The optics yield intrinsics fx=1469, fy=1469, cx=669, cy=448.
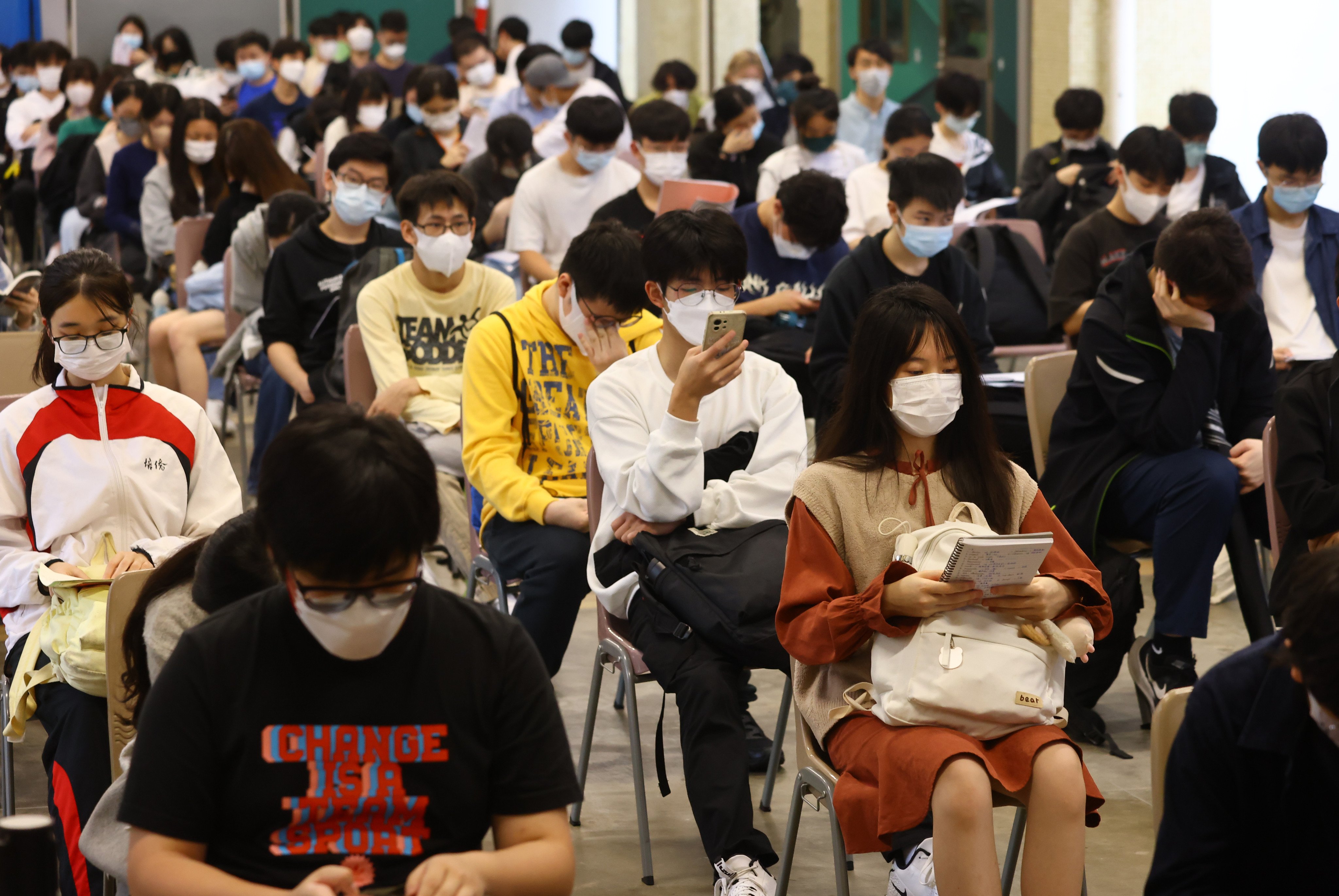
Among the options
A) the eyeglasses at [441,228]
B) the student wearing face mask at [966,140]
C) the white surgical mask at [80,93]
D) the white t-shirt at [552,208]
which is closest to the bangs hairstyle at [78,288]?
the eyeglasses at [441,228]

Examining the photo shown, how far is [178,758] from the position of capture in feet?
4.75

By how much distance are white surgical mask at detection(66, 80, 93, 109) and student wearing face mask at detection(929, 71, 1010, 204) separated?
6.10m

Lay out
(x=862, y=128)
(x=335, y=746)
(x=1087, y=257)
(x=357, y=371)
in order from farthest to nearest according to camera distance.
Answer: (x=862, y=128) < (x=1087, y=257) < (x=357, y=371) < (x=335, y=746)

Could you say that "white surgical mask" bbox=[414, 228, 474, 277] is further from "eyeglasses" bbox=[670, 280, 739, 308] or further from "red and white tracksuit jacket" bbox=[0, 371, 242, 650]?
"red and white tracksuit jacket" bbox=[0, 371, 242, 650]

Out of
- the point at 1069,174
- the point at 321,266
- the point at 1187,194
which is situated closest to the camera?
the point at 321,266

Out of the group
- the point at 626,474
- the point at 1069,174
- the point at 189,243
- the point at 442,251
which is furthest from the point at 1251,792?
the point at 189,243

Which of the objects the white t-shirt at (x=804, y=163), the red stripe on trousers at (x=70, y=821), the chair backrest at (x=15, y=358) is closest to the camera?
the red stripe on trousers at (x=70, y=821)

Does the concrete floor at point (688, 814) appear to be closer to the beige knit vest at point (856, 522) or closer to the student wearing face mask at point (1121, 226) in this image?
the beige knit vest at point (856, 522)

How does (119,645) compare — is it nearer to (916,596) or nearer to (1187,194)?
(916,596)

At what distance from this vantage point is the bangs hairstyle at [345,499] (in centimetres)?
138

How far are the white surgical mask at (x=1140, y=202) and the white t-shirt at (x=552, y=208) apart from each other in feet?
6.45

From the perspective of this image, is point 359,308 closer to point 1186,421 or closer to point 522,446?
point 522,446

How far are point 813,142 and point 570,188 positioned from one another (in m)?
1.60

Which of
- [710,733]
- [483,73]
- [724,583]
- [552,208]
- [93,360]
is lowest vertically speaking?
[710,733]
